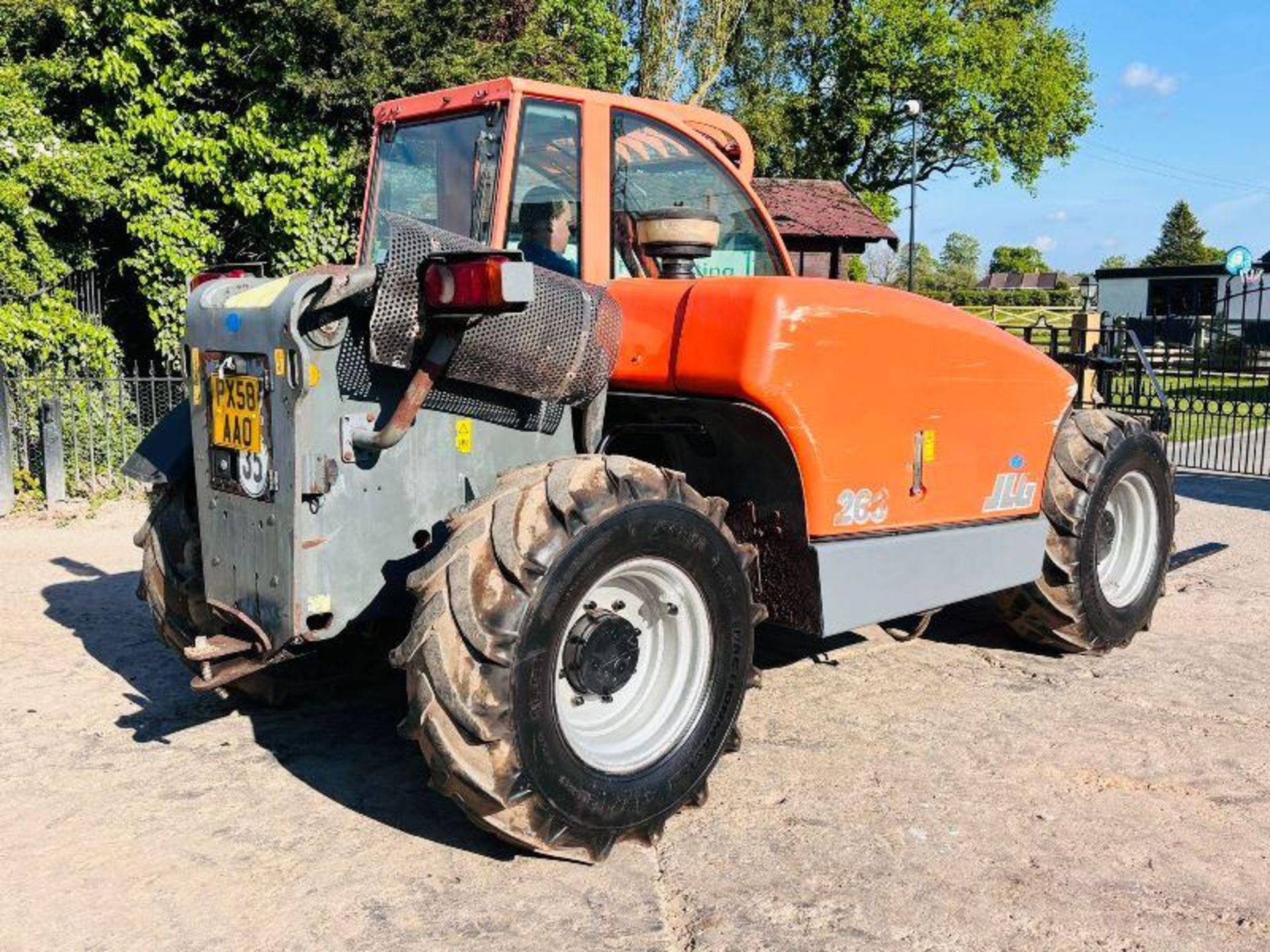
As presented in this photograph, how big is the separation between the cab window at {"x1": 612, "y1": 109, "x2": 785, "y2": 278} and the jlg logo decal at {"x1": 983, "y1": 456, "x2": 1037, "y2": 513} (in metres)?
1.28

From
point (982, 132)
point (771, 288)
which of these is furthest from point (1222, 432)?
point (982, 132)

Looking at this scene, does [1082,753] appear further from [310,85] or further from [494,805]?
[310,85]

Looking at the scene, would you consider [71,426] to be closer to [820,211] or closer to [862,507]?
[862,507]

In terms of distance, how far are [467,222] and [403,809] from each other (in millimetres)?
2067

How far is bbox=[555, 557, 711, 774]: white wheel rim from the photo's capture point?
12.1ft

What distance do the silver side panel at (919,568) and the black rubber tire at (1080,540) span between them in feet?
0.79

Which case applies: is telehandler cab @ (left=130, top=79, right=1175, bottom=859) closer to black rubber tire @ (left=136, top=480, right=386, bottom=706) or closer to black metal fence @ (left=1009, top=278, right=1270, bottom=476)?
black rubber tire @ (left=136, top=480, right=386, bottom=706)

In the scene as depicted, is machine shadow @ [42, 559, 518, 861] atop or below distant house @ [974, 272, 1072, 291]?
below

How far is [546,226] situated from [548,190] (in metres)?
0.13

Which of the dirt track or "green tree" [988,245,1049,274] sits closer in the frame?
the dirt track

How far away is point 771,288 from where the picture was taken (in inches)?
148

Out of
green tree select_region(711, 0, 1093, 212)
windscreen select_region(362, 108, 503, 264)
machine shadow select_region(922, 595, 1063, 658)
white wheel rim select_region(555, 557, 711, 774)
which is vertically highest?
green tree select_region(711, 0, 1093, 212)

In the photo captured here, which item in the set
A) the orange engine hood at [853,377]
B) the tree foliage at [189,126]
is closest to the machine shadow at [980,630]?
the orange engine hood at [853,377]

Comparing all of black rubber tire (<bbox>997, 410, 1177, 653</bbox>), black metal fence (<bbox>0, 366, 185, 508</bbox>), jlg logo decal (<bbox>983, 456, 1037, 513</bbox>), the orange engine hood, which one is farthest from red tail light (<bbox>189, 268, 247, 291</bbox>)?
black metal fence (<bbox>0, 366, 185, 508</bbox>)
